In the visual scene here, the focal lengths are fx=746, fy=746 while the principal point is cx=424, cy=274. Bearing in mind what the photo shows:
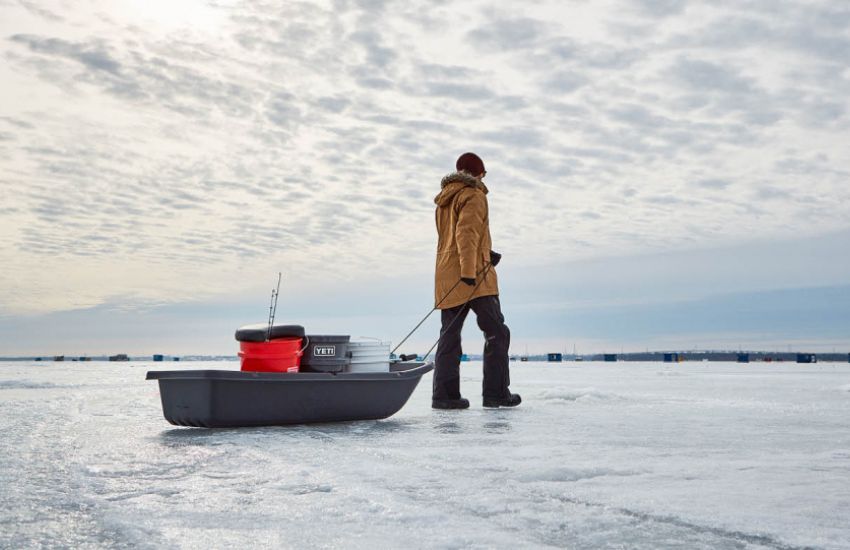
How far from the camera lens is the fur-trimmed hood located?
7574 mm

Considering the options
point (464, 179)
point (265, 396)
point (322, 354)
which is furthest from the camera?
point (464, 179)

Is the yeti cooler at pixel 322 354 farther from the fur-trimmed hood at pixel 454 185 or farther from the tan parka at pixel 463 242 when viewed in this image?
the fur-trimmed hood at pixel 454 185

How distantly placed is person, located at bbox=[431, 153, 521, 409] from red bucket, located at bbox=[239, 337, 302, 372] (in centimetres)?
206

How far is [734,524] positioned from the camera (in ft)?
8.07

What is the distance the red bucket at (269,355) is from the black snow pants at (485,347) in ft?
6.74

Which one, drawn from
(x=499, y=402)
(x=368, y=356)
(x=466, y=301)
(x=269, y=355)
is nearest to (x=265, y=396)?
(x=269, y=355)

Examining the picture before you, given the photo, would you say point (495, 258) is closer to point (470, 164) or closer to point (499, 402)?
point (470, 164)

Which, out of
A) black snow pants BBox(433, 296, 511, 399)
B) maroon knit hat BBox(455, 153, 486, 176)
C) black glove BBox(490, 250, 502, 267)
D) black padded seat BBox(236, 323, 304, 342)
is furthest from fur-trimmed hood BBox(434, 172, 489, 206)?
black padded seat BBox(236, 323, 304, 342)

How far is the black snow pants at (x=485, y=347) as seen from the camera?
7555 mm

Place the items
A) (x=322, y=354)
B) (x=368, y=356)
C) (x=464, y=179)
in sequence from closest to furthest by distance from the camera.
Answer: (x=322, y=354)
(x=368, y=356)
(x=464, y=179)

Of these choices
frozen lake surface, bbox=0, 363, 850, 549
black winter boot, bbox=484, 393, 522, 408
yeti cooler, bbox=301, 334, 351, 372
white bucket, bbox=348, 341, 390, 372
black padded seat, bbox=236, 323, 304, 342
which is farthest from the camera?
black winter boot, bbox=484, 393, 522, 408

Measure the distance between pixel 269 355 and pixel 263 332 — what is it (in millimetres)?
186

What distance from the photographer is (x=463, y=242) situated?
731 centimetres

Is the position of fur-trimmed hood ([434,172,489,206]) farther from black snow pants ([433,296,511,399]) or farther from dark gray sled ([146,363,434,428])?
dark gray sled ([146,363,434,428])
